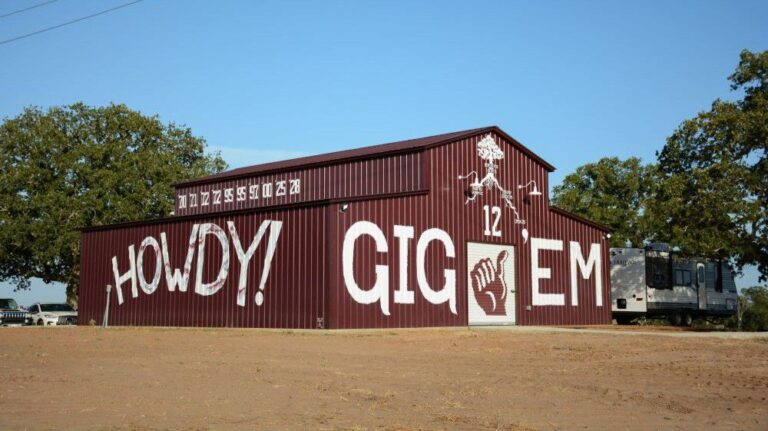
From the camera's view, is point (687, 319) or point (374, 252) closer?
point (374, 252)

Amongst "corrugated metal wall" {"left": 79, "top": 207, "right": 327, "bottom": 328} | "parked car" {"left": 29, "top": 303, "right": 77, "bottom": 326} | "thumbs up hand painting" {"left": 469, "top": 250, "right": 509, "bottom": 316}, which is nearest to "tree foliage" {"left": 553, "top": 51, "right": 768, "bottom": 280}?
"thumbs up hand painting" {"left": 469, "top": 250, "right": 509, "bottom": 316}

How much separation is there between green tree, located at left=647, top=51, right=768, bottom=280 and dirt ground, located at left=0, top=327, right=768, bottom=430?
36.8ft

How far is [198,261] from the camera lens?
31750 mm

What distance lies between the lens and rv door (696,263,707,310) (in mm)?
41812

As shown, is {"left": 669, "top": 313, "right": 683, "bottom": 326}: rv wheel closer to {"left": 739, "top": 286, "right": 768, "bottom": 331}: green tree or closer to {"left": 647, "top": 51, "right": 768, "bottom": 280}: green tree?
{"left": 647, "top": 51, "right": 768, "bottom": 280}: green tree

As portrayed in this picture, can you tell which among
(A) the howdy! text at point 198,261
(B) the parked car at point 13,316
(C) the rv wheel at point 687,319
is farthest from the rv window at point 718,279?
(B) the parked car at point 13,316

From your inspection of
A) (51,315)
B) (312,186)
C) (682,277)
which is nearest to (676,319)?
(682,277)

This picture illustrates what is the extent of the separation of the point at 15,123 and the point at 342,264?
37.9m

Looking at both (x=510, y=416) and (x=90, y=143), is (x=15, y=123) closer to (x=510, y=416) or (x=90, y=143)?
(x=90, y=143)

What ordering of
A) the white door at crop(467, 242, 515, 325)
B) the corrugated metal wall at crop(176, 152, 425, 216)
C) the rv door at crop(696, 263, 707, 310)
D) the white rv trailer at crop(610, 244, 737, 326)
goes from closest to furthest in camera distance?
1. the white door at crop(467, 242, 515, 325)
2. the corrugated metal wall at crop(176, 152, 425, 216)
3. the white rv trailer at crop(610, 244, 737, 326)
4. the rv door at crop(696, 263, 707, 310)

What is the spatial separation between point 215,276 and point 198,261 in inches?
49.8

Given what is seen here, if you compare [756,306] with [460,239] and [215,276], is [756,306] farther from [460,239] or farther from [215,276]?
[215,276]

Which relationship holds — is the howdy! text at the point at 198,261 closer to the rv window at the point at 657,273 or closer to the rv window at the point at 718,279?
the rv window at the point at 657,273

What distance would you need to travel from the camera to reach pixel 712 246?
31875 mm
